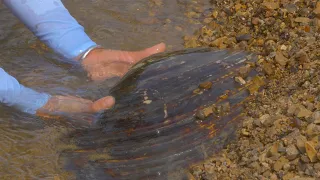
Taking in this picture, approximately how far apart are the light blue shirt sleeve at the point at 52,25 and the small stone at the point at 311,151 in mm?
1450

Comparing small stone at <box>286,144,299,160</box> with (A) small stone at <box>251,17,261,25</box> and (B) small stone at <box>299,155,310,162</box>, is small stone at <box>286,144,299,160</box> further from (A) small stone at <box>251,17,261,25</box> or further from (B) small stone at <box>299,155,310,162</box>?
(A) small stone at <box>251,17,261,25</box>

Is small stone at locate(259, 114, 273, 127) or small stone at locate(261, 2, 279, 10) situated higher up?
small stone at locate(259, 114, 273, 127)

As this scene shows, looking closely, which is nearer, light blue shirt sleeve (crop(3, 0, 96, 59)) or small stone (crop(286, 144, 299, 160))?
small stone (crop(286, 144, 299, 160))

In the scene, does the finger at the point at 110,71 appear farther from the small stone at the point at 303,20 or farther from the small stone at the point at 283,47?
the small stone at the point at 303,20

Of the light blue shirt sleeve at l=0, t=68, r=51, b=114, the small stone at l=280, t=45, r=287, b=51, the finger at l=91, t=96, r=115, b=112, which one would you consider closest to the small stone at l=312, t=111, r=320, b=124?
the small stone at l=280, t=45, r=287, b=51

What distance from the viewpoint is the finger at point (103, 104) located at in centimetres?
235

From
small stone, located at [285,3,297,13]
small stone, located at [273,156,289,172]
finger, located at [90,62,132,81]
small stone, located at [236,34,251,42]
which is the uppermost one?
small stone, located at [273,156,289,172]

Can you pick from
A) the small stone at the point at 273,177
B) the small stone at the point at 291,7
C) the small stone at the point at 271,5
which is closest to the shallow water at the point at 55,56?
the small stone at the point at 271,5

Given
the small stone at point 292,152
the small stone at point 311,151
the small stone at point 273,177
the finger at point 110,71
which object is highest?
the small stone at point 311,151

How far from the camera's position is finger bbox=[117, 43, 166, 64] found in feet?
8.78

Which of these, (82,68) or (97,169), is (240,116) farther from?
(82,68)

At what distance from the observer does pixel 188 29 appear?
328 cm

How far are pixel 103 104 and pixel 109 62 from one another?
44cm

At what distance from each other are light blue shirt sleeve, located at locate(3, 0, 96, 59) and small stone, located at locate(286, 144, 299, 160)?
138 centimetres
